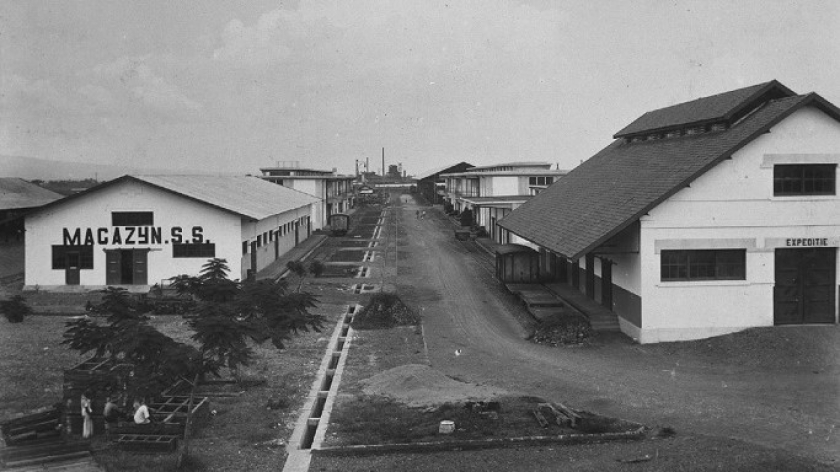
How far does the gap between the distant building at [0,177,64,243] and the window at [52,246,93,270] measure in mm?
12320

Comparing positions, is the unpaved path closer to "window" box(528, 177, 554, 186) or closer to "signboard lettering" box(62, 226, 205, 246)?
"signboard lettering" box(62, 226, 205, 246)

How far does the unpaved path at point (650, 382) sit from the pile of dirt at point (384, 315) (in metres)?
0.90

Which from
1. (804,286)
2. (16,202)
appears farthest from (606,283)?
(16,202)

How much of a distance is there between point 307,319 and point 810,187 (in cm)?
1856

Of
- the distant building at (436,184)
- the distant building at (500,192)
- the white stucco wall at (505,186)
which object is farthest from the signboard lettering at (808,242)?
the distant building at (436,184)

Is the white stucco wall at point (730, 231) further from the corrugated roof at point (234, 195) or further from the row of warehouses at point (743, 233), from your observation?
the corrugated roof at point (234, 195)

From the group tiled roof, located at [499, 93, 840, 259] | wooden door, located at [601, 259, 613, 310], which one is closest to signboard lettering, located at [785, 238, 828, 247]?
tiled roof, located at [499, 93, 840, 259]

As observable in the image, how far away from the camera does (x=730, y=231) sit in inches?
922

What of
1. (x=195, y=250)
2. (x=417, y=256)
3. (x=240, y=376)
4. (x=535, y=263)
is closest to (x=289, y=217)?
(x=417, y=256)

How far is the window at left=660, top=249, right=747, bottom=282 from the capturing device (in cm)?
2355

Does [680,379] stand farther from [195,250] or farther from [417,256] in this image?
[417,256]

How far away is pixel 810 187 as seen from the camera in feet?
77.4

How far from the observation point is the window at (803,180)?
23.5 metres

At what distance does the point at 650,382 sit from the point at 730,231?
741cm
